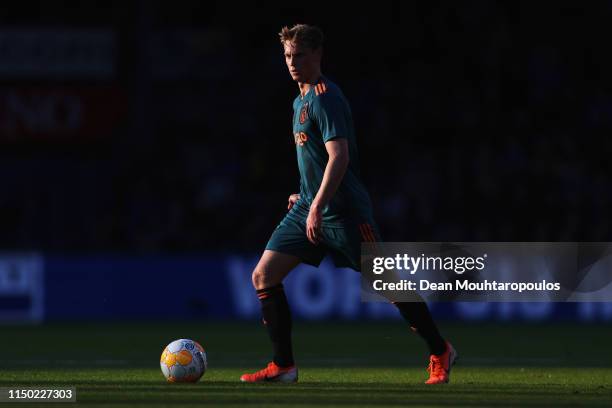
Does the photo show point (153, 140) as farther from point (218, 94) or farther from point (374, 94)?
point (374, 94)

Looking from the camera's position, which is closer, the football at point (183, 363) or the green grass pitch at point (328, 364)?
the green grass pitch at point (328, 364)

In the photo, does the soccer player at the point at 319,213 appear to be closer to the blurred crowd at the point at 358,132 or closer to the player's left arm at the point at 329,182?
the player's left arm at the point at 329,182

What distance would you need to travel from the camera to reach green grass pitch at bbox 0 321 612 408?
7.94 m

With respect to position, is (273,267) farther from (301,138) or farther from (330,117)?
(330,117)

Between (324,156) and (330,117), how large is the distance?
277 millimetres

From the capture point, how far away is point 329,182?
8508 millimetres

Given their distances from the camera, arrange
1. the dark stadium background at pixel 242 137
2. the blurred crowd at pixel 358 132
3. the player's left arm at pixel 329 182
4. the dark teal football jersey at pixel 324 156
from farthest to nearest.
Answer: the blurred crowd at pixel 358 132 < the dark stadium background at pixel 242 137 < the dark teal football jersey at pixel 324 156 < the player's left arm at pixel 329 182

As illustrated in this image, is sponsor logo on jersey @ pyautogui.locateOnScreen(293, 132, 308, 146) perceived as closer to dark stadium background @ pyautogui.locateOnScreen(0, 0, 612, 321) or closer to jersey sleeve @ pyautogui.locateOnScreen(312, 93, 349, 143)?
jersey sleeve @ pyautogui.locateOnScreen(312, 93, 349, 143)

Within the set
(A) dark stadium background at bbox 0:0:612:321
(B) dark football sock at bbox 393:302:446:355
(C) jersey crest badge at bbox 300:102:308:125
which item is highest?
→ (A) dark stadium background at bbox 0:0:612:321

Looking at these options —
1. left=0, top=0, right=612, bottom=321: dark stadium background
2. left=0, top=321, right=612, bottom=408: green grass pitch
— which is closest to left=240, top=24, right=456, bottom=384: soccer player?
left=0, top=321, right=612, bottom=408: green grass pitch

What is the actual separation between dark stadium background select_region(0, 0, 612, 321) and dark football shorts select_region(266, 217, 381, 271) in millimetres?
8988

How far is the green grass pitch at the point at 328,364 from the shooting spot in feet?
26.0

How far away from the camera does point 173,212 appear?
2053cm

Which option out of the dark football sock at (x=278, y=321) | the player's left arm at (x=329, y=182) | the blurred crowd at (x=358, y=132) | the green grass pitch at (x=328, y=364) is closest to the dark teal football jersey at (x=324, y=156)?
the player's left arm at (x=329, y=182)
